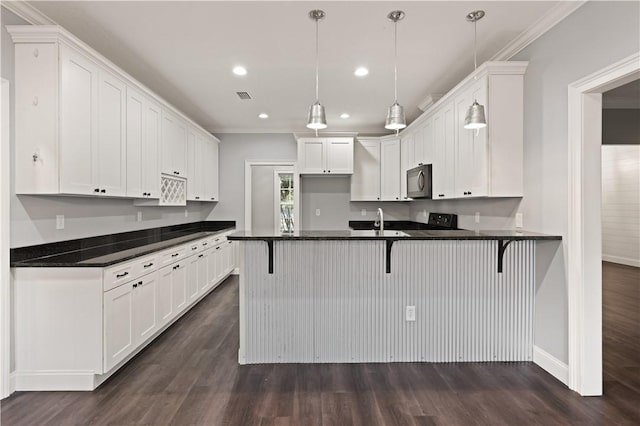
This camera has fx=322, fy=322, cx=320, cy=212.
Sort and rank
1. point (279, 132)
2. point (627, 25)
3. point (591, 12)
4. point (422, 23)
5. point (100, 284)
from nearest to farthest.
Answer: point (627, 25) → point (591, 12) → point (100, 284) → point (422, 23) → point (279, 132)

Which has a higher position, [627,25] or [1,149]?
[627,25]

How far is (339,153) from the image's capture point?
17.7 ft

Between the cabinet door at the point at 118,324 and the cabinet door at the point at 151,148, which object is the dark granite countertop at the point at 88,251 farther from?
the cabinet door at the point at 151,148

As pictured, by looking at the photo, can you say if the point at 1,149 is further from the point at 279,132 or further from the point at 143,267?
the point at 279,132

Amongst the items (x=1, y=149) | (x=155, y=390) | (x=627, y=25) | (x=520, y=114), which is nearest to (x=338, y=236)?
(x=155, y=390)

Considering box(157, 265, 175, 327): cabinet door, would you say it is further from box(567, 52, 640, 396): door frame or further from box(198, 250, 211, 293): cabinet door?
box(567, 52, 640, 396): door frame

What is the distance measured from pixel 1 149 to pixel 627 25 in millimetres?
4058

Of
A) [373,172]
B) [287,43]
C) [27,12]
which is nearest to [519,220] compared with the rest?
[287,43]

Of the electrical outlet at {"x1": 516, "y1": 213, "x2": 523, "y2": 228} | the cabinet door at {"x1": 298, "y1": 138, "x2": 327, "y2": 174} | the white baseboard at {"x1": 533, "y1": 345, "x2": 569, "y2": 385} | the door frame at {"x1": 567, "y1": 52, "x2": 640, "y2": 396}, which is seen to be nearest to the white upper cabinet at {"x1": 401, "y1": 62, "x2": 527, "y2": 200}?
the electrical outlet at {"x1": 516, "y1": 213, "x2": 523, "y2": 228}

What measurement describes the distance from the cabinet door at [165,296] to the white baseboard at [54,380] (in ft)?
2.74

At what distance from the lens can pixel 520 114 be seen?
2.77m

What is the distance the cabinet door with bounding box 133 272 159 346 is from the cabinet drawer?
0.21m

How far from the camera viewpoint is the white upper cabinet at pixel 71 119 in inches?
90.2

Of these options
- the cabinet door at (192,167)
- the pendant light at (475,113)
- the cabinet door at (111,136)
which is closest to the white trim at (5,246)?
the cabinet door at (111,136)
